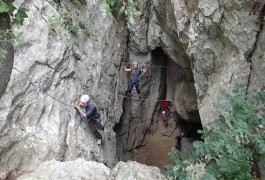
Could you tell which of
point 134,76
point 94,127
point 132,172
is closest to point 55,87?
point 94,127

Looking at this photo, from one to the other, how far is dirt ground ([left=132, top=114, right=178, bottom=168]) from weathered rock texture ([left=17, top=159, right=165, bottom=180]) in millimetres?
8254

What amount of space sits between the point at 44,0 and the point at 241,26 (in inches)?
246

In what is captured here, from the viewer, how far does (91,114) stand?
8.58 metres

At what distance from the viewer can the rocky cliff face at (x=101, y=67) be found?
690 centimetres

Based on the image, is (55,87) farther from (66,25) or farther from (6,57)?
(6,57)

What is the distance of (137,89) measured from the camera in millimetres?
13211

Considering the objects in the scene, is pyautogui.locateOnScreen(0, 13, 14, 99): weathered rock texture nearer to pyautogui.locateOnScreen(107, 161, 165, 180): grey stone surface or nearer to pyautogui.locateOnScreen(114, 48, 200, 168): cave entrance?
pyautogui.locateOnScreen(107, 161, 165, 180): grey stone surface

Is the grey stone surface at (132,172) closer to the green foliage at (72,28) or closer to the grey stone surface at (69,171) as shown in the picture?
the grey stone surface at (69,171)

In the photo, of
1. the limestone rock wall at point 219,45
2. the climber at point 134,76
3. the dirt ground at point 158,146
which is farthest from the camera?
the dirt ground at point 158,146

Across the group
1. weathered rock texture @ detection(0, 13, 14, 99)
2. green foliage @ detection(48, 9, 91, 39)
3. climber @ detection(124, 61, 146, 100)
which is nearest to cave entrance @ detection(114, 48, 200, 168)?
climber @ detection(124, 61, 146, 100)

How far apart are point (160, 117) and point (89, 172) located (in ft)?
32.8

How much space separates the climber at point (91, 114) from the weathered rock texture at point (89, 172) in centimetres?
241

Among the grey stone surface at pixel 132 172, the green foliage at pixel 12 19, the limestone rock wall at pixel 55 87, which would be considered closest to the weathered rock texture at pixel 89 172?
the grey stone surface at pixel 132 172

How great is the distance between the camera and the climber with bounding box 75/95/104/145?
332 inches
